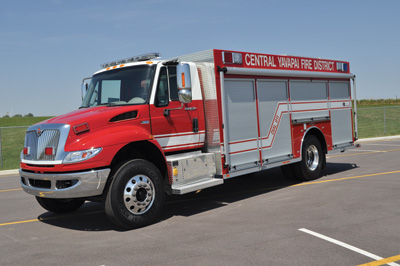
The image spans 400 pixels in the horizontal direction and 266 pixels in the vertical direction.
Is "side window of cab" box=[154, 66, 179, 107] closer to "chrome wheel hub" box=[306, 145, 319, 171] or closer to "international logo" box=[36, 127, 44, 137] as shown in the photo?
"international logo" box=[36, 127, 44, 137]

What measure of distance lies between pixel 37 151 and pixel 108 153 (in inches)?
47.4

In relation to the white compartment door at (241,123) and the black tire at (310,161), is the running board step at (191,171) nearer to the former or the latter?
the white compartment door at (241,123)

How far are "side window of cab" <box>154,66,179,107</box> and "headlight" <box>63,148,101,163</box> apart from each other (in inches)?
57.9

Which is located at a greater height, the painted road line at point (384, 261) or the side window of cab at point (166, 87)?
the side window of cab at point (166, 87)

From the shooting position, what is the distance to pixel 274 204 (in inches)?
290

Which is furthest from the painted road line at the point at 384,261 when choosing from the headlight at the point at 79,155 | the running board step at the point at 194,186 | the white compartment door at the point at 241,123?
the headlight at the point at 79,155

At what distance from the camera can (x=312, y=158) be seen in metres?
10.1

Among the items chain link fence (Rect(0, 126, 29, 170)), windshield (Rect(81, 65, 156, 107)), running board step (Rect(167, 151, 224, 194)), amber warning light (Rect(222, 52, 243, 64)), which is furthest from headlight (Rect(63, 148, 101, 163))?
chain link fence (Rect(0, 126, 29, 170))

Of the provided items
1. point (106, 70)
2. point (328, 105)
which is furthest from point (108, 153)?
point (328, 105)

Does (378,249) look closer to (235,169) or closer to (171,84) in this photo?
(235,169)

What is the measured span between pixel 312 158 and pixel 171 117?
479cm

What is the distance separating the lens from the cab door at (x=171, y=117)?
6680 mm

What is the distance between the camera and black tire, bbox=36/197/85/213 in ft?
23.6

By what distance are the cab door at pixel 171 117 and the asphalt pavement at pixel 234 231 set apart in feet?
4.27
